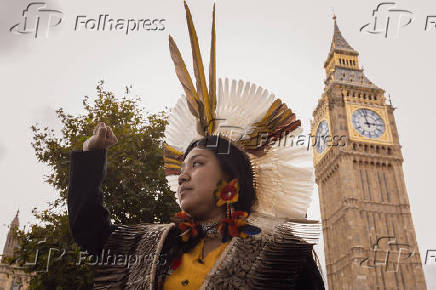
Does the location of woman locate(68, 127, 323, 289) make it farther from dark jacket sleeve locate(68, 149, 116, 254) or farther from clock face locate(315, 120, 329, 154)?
clock face locate(315, 120, 329, 154)

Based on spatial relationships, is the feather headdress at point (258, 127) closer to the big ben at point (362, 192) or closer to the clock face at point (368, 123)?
the big ben at point (362, 192)

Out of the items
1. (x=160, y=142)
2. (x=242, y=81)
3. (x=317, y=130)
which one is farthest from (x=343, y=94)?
(x=242, y=81)

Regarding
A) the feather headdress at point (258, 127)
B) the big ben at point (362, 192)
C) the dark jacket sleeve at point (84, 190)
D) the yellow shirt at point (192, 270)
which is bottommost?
the yellow shirt at point (192, 270)

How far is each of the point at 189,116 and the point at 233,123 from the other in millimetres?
385

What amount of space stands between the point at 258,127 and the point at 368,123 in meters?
36.3

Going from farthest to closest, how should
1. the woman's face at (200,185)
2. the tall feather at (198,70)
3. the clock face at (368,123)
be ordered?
the clock face at (368,123) < the tall feather at (198,70) < the woman's face at (200,185)

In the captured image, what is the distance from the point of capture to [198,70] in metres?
2.48

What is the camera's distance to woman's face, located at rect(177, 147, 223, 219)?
2.29 meters

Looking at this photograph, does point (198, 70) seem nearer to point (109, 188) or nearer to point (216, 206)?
point (216, 206)

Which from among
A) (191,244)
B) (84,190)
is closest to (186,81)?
(84,190)

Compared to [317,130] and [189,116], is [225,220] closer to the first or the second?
[189,116]

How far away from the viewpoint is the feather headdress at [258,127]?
249 cm

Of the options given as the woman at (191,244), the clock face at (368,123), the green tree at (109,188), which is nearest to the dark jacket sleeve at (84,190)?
the woman at (191,244)

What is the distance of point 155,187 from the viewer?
908 cm
